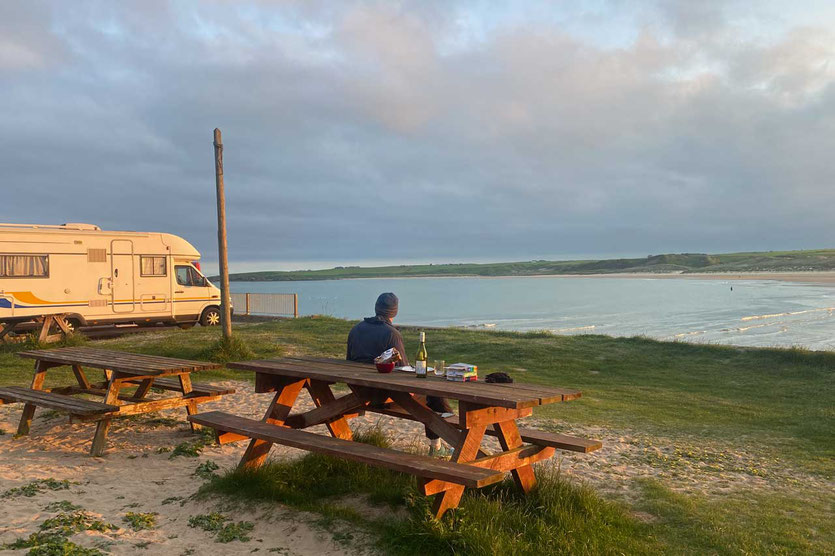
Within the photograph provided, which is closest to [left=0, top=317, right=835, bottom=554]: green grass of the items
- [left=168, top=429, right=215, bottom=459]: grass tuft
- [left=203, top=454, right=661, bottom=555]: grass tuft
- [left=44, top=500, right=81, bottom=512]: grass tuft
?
[left=203, top=454, right=661, bottom=555]: grass tuft

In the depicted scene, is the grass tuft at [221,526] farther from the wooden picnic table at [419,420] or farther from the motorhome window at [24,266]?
the motorhome window at [24,266]

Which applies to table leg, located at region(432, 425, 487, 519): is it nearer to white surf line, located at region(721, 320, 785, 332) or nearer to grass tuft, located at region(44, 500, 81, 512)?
grass tuft, located at region(44, 500, 81, 512)

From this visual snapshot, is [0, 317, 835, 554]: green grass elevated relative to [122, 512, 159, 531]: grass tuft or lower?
lower

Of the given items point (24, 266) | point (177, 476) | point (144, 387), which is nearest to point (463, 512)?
point (177, 476)

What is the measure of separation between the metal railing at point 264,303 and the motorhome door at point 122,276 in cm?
919

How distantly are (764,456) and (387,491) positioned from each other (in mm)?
4453

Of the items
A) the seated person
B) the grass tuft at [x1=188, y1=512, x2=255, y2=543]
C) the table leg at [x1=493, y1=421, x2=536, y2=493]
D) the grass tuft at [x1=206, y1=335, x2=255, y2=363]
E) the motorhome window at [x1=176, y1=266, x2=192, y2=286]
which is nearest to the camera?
the grass tuft at [x1=188, y1=512, x2=255, y2=543]

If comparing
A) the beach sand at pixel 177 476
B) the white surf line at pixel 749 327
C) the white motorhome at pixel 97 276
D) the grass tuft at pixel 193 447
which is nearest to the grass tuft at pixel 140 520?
the beach sand at pixel 177 476

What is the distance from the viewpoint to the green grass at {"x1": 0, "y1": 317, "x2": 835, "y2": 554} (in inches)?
167

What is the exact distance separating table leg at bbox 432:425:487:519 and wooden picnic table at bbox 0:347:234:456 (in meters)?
3.07

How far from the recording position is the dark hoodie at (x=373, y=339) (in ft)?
17.4

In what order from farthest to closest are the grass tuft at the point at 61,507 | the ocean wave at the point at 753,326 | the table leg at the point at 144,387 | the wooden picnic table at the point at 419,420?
1. the ocean wave at the point at 753,326
2. the table leg at the point at 144,387
3. the grass tuft at the point at 61,507
4. the wooden picnic table at the point at 419,420

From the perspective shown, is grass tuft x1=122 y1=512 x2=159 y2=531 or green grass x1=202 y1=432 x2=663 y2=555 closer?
green grass x1=202 y1=432 x2=663 y2=555

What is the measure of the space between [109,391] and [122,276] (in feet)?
35.6
